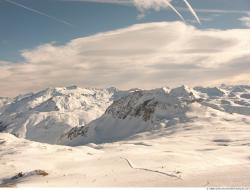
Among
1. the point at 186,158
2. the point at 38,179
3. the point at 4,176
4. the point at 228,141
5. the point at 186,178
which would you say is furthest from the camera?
the point at 228,141

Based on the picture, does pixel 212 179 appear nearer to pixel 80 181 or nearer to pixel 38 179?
pixel 80 181

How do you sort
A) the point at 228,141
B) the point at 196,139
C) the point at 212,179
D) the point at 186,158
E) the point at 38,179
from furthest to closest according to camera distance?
the point at 196,139
the point at 228,141
the point at 186,158
the point at 38,179
the point at 212,179

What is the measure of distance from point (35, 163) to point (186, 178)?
33.8 meters

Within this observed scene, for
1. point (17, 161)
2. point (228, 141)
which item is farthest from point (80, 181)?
point (228, 141)

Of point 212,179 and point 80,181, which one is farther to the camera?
point 80,181

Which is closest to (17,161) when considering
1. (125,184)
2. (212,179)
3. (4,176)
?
(4,176)

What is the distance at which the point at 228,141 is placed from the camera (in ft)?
429

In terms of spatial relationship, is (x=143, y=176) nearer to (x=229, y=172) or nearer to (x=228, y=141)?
(x=229, y=172)

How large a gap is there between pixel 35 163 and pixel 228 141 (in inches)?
3481

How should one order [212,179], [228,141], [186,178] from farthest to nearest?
1. [228,141]
2. [186,178]
3. [212,179]

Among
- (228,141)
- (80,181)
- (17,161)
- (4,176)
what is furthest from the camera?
(228,141)

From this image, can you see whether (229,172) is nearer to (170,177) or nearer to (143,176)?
(170,177)

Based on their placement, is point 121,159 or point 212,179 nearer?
point 212,179

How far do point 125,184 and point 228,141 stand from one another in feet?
362
